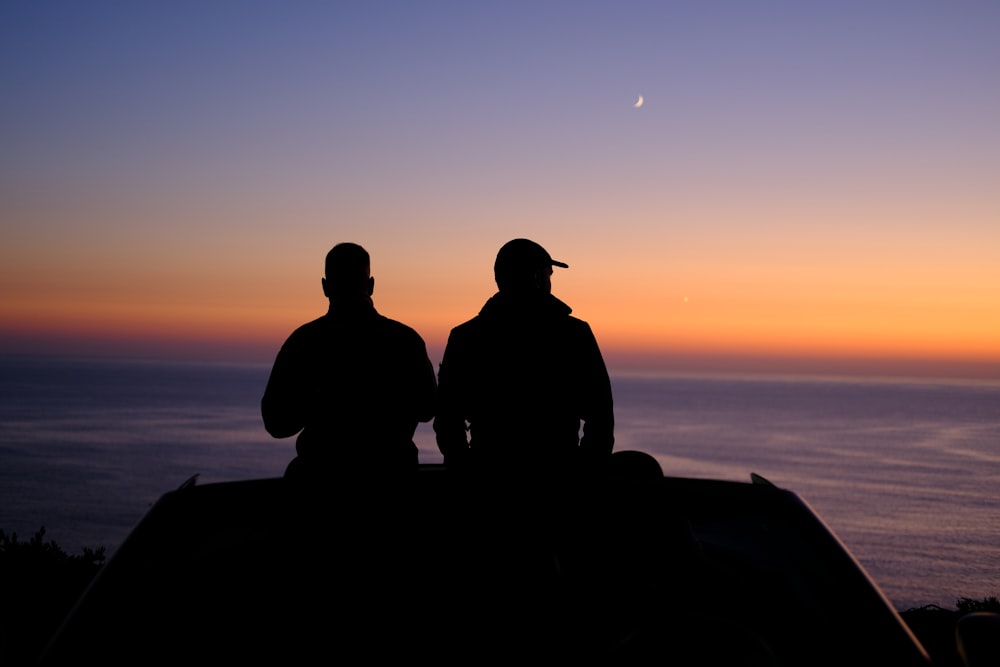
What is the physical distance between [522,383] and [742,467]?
100m

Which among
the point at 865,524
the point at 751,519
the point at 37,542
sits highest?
the point at 751,519

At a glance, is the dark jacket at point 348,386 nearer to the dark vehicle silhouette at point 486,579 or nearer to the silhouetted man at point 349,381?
the silhouetted man at point 349,381

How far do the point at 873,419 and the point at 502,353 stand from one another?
20103 cm

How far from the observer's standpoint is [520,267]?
360cm

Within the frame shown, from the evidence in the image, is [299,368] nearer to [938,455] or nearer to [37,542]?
[37,542]

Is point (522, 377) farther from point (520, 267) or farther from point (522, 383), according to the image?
point (520, 267)

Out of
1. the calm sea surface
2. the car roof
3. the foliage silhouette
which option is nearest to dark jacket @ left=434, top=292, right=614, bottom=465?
the car roof

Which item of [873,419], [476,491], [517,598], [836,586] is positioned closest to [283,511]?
[476,491]

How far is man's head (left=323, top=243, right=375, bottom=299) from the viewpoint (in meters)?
3.59

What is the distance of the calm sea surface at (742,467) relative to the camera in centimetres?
7231

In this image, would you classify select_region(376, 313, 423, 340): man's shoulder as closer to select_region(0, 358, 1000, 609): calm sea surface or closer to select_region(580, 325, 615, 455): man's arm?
select_region(580, 325, 615, 455): man's arm

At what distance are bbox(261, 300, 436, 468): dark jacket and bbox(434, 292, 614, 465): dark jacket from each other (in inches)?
6.1

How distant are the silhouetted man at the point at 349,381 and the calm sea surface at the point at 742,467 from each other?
51.3m

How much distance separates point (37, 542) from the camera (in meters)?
9.98
